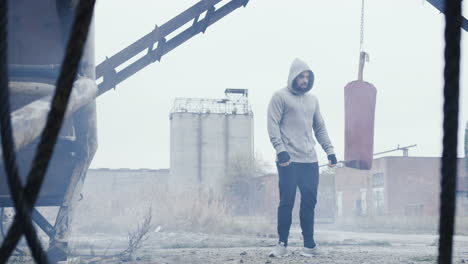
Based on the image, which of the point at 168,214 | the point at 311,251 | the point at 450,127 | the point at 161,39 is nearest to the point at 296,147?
the point at 311,251

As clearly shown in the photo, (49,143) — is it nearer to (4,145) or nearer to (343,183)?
(4,145)

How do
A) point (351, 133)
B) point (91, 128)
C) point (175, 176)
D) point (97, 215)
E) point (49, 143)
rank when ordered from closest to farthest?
point (49, 143), point (91, 128), point (351, 133), point (97, 215), point (175, 176)

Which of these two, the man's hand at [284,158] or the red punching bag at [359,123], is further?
the red punching bag at [359,123]

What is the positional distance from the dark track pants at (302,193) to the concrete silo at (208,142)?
2939 centimetres

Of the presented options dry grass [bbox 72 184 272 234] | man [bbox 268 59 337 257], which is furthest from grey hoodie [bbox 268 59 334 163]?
dry grass [bbox 72 184 272 234]

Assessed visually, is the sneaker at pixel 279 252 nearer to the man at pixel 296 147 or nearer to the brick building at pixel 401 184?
the man at pixel 296 147

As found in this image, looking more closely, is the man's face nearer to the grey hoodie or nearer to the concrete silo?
the grey hoodie

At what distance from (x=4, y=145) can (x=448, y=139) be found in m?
0.66

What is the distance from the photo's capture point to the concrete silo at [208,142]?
34.3 m

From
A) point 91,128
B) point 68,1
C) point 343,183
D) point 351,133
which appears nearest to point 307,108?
point 351,133

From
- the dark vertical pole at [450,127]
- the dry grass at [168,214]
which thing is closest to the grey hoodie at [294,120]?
the dark vertical pole at [450,127]

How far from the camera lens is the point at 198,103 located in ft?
118

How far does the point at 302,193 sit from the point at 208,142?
3028 cm

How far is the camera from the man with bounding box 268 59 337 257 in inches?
186
